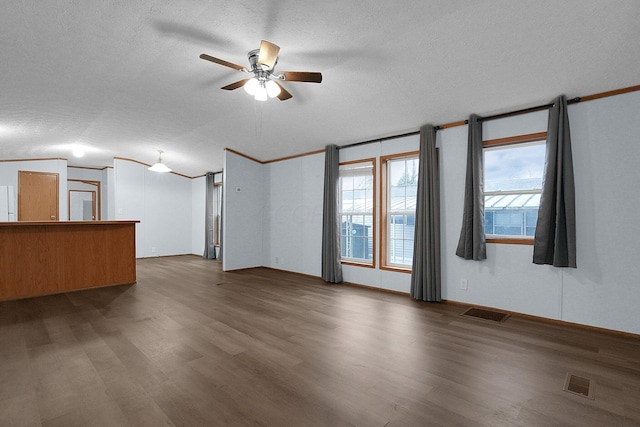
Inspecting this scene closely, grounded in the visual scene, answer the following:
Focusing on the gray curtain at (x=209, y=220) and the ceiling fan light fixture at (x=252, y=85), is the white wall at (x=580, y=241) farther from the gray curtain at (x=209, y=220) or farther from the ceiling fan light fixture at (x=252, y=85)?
the gray curtain at (x=209, y=220)

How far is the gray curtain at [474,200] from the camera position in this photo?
368 cm

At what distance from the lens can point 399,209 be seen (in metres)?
4.69

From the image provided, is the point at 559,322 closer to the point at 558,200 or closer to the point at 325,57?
the point at 558,200

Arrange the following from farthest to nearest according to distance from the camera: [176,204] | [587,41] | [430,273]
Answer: [176,204], [430,273], [587,41]

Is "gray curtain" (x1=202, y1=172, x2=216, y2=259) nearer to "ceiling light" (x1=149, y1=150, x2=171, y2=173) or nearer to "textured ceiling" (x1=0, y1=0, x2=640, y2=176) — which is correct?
"ceiling light" (x1=149, y1=150, x2=171, y2=173)

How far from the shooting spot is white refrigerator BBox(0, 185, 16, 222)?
6742 mm

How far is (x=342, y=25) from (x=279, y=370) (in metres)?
Answer: 2.91

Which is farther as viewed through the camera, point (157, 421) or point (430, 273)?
point (430, 273)

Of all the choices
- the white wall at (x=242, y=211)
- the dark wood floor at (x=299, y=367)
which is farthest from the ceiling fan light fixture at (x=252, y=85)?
the white wall at (x=242, y=211)

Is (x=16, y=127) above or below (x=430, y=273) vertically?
above

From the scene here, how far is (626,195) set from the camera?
9.57 ft

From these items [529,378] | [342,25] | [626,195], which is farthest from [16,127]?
Result: [626,195]

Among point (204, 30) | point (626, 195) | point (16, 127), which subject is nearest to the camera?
point (204, 30)

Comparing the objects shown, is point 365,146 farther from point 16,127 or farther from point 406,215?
point 16,127
